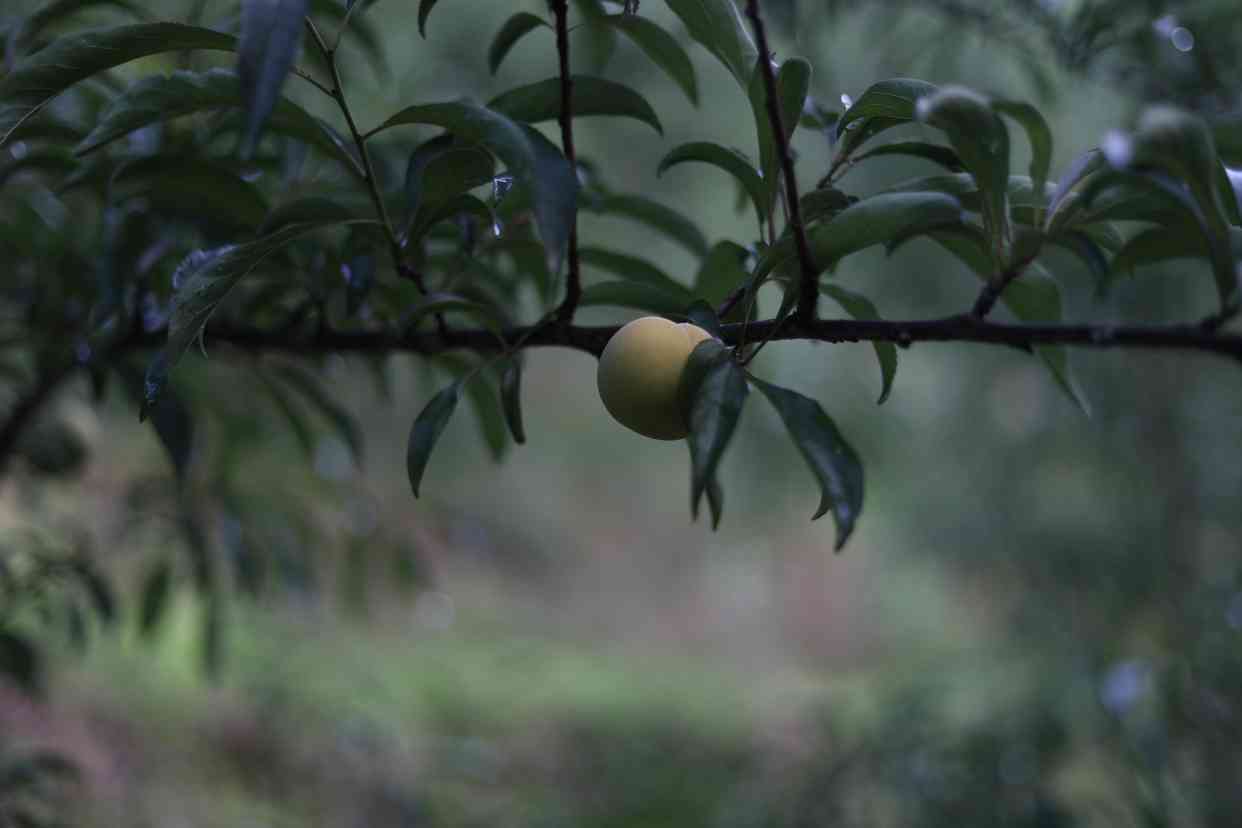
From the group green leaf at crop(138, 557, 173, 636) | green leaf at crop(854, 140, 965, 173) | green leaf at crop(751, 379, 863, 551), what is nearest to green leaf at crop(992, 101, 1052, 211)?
green leaf at crop(854, 140, 965, 173)

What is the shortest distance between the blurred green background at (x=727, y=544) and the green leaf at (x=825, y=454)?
0.49m

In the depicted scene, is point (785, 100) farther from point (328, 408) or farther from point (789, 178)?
point (328, 408)

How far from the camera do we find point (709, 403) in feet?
1.18

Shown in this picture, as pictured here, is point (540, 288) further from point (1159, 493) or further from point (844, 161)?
point (1159, 493)

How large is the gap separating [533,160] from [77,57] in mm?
190

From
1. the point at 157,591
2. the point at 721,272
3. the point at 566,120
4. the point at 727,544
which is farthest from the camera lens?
the point at 727,544

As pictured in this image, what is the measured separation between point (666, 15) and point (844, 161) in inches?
48.0

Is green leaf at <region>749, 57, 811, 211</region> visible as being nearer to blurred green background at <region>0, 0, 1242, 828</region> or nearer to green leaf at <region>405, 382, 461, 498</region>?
green leaf at <region>405, 382, 461, 498</region>

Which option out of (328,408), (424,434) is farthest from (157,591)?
(424,434)

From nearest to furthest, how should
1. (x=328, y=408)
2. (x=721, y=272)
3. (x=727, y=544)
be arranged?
(x=721, y=272) → (x=328, y=408) → (x=727, y=544)

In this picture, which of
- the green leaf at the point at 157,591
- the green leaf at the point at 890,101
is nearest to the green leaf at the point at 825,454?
the green leaf at the point at 890,101

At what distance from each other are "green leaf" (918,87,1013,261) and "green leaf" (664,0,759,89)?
11cm

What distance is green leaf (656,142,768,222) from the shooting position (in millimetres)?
457

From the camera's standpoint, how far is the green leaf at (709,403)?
1.14 feet
